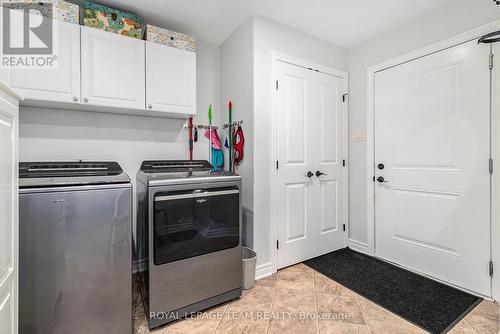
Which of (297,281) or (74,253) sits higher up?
(74,253)

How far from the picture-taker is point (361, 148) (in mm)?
2812

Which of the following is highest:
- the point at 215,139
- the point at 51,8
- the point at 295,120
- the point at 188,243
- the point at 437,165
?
the point at 51,8

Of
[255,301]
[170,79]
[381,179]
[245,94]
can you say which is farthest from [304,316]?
[170,79]

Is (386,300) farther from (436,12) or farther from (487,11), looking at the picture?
(436,12)

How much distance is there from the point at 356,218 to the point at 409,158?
932 mm

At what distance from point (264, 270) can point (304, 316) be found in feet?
2.06

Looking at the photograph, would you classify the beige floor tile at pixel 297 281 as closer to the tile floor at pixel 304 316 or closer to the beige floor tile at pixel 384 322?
the tile floor at pixel 304 316

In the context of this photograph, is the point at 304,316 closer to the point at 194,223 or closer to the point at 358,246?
the point at 194,223

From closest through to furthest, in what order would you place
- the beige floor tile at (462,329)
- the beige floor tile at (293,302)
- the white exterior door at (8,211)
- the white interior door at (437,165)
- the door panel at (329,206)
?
the white exterior door at (8,211), the beige floor tile at (462,329), the beige floor tile at (293,302), the white interior door at (437,165), the door panel at (329,206)

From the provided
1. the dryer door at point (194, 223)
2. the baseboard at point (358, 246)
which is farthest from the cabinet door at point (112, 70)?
the baseboard at point (358, 246)

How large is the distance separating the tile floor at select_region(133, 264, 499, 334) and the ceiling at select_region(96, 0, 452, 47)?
250 centimetres

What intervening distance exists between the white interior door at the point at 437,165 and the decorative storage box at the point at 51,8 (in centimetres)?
290

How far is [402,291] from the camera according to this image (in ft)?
6.50

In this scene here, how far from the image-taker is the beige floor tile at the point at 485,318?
5.08ft
